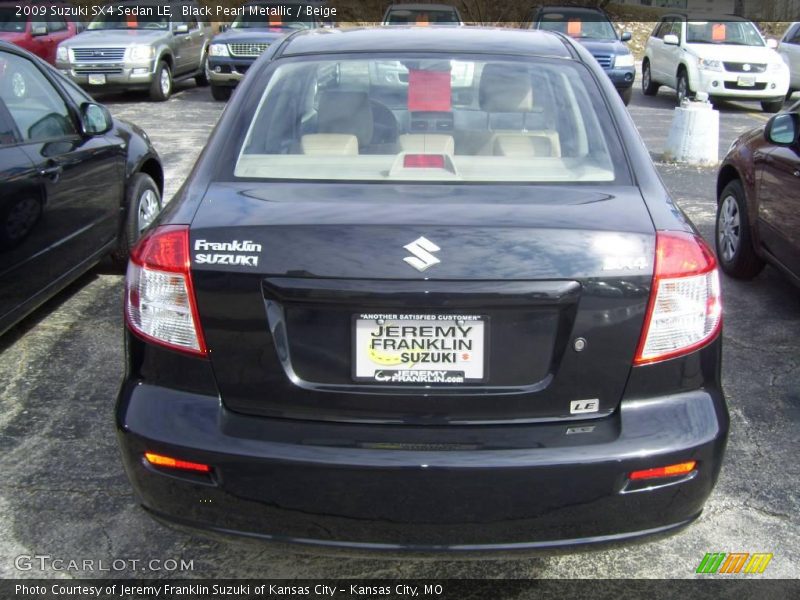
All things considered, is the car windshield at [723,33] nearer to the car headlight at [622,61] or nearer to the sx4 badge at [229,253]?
the car headlight at [622,61]

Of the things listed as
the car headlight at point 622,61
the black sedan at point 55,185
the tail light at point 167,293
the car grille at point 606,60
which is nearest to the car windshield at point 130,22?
the car grille at point 606,60

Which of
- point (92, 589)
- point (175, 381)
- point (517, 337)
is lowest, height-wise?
point (92, 589)

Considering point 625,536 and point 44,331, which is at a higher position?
point 625,536

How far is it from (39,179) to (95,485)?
5.97 ft

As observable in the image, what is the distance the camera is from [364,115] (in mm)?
3199

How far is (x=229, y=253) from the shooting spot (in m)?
2.30

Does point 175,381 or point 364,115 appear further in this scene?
point 364,115

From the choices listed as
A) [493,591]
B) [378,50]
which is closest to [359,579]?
[493,591]

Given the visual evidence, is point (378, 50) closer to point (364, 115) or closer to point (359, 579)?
point (364, 115)

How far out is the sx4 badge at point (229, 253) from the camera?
2285mm

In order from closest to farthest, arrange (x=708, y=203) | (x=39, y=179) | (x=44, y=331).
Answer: (x=39, y=179) → (x=44, y=331) → (x=708, y=203)

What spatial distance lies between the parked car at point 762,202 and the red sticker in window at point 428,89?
101 inches

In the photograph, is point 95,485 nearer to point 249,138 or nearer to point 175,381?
point 175,381

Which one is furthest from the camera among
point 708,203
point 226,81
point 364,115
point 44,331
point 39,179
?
point 226,81
